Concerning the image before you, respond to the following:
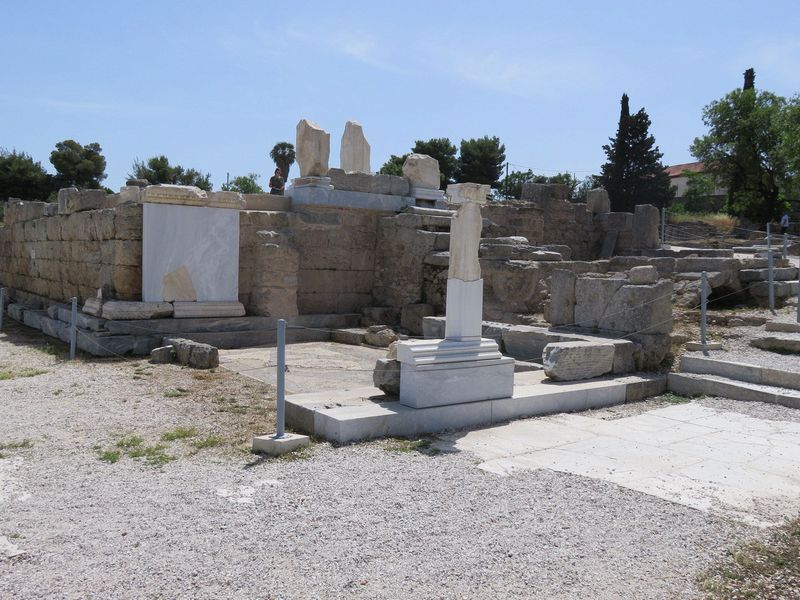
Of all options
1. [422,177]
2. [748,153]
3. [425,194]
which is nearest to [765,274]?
[425,194]

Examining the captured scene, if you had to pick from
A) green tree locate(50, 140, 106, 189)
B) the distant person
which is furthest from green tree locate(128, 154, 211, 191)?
the distant person

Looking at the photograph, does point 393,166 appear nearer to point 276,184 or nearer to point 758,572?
point 276,184

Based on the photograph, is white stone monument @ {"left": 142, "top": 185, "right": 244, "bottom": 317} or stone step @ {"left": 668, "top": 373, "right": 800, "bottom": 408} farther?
white stone monument @ {"left": 142, "top": 185, "right": 244, "bottom": 317}

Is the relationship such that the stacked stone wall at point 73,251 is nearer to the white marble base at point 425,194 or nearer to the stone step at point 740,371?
the white marble base at point 425,194

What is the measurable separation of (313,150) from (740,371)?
803cm

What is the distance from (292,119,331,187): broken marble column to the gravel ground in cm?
763

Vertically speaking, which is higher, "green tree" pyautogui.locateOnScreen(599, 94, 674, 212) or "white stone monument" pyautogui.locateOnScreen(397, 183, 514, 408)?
"green tree" pyautogui.locateOnScreen(599, 94, 674, 212)

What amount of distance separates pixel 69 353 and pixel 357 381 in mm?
4276

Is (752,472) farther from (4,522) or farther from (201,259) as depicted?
(201,259)

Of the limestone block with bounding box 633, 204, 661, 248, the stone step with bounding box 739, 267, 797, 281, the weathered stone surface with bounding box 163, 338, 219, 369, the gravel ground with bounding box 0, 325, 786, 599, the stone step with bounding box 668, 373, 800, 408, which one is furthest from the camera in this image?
the limestone block with bounding box 633, 204, 661, 248

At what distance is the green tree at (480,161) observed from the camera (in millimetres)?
45906

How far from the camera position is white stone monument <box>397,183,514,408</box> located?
5.85 meters

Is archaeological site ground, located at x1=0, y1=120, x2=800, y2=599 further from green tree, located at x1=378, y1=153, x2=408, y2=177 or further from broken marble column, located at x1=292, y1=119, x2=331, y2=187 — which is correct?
green tree, located at x1=378, y1=153, x2=408, y2=177

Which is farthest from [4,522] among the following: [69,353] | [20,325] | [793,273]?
[793,273]
